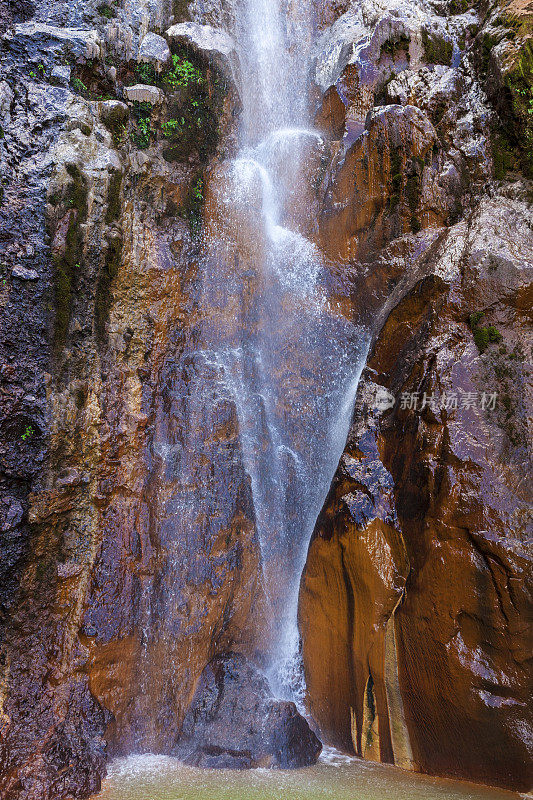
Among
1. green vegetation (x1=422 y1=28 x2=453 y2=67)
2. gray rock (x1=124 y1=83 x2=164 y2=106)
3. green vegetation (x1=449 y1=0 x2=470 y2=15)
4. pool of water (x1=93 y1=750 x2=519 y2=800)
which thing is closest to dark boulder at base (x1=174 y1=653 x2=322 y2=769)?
pool of water (x1=93 y1=750 x2=519 y2=800)

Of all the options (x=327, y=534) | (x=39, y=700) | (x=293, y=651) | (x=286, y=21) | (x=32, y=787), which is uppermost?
(x=286, y=21)

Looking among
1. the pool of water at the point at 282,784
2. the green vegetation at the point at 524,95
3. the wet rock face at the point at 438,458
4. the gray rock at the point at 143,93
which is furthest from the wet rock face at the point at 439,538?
the gray rock at the point at 143,93

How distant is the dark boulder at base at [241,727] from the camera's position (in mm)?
4918

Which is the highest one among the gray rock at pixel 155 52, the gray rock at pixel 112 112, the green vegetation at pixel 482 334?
→ the gray rock at pixel 155 52

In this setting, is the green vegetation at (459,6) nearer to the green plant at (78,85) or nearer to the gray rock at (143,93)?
the gray rock at (143,93)

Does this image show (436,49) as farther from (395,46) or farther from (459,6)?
(459,6)

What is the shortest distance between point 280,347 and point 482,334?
2861 mm

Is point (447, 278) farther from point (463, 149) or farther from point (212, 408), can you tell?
point (212, 408)

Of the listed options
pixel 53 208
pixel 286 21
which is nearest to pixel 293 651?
pixel 53 208

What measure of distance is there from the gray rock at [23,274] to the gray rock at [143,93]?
3221 mm

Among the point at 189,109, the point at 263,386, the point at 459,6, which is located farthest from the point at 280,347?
the point at 459,6

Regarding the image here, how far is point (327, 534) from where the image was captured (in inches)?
217

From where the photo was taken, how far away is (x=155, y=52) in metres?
6.98

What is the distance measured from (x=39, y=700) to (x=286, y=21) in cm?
1115
